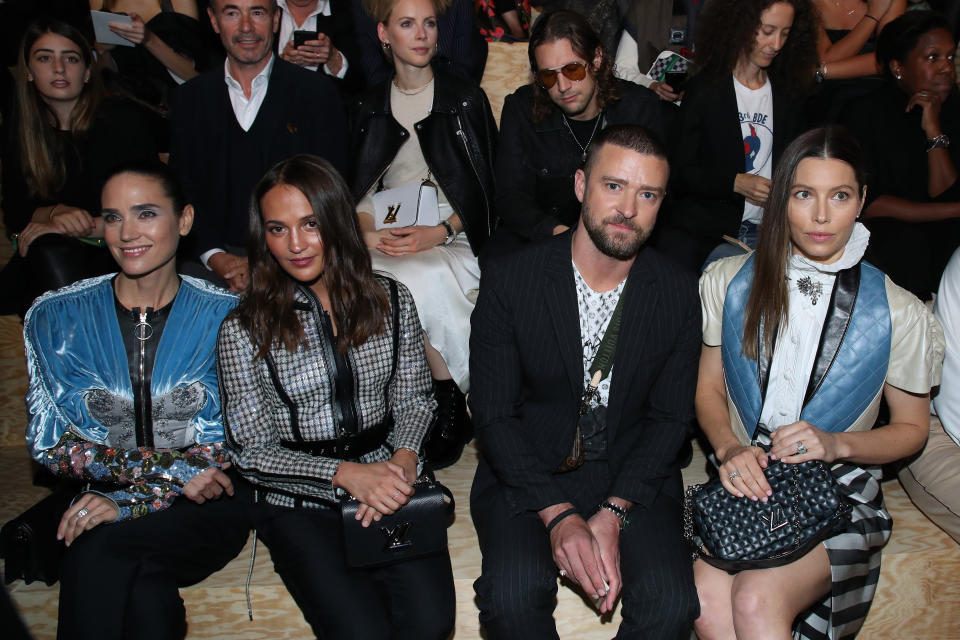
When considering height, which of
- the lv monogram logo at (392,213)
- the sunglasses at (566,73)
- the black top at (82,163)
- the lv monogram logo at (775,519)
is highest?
the sunglasses at (566,73)

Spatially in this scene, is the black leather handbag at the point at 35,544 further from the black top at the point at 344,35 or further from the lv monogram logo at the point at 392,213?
the black top at the point at 344,35

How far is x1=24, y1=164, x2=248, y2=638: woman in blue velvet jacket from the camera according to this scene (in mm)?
2020

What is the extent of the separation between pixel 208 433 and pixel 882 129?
2.89m

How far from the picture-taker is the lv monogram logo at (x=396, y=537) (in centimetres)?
193

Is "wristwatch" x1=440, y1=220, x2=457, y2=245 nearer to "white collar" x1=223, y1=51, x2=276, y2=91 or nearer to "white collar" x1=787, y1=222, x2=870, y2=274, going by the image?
"white collar" x1=223, y1=51, x2=276, y2=91

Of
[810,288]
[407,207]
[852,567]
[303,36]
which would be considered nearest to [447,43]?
[303,36]

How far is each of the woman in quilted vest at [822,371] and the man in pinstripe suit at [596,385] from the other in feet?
0.51

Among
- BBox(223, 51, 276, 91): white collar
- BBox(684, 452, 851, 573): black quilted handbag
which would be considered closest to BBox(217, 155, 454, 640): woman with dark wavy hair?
BBox(684, 452, 851, 573): black quilted handbag

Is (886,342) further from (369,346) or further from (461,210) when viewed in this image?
(461,210)

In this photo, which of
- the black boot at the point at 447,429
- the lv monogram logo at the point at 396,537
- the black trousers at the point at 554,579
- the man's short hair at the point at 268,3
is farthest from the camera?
the man's short hair at the point at 268,3

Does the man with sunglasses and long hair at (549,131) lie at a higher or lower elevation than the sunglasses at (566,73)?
lower

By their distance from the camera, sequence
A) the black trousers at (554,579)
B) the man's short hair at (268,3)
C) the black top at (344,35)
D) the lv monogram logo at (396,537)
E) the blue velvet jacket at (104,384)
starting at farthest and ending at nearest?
the black top at (344,35) < the man's short hair at (268,3) < the blue velvet jacket at (104,384) < the lv monogram logo at (396,537) < the black trousers at (554,579)

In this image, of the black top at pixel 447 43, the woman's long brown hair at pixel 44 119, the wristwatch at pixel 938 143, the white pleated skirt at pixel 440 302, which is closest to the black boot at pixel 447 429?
the white pleated skirt at pixel 440 302

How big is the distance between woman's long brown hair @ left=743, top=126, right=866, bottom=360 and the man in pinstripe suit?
0.53 feet
